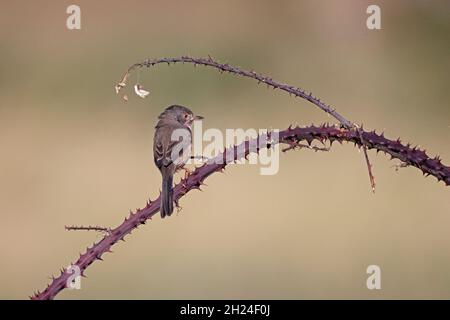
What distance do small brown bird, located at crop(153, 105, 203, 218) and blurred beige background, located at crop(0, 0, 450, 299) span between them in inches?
78.2

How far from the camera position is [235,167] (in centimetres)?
858

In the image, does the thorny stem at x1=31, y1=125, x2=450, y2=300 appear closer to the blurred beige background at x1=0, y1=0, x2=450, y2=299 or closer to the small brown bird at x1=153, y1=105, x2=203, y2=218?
the small brown bird at x1=153, y1=105, x2=203, y2=218

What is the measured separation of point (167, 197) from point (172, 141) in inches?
42.4

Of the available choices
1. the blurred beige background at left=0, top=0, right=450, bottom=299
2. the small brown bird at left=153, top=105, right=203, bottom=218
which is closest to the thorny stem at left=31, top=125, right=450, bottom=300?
the small brown bird at left=153, top=105, right=203, bottom=218

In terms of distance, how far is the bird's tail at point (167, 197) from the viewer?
2.74 metres

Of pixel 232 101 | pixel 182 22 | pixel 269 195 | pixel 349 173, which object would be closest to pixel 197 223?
pixel 269 195

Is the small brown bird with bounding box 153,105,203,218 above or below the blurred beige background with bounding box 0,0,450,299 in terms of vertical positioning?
below

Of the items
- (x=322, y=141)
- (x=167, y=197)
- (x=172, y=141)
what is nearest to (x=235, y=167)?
(x=172, y=141)

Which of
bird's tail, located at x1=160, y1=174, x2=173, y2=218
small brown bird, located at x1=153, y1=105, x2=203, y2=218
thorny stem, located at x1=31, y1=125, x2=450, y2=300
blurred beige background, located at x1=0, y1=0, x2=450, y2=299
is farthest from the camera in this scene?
blurred beige background, located at x1=0, y1=0, x2=450, y2=299

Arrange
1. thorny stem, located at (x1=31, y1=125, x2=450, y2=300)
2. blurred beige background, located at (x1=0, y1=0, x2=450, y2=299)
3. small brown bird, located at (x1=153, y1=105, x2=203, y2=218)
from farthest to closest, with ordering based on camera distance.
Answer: blurred beige background, located at (x1=0, y1=0, x2=450, y2=299), small brown bird, located at (x1=153, y1=105, x2=203, y2=218), thorny stem, located at (x1=31, y1=125, x2=450, y2=300)

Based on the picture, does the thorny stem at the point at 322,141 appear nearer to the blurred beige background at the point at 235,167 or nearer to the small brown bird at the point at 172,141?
the small brown bird at the point at 172,141

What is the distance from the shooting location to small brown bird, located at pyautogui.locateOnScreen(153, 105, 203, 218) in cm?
385

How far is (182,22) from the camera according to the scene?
1175 centimetres

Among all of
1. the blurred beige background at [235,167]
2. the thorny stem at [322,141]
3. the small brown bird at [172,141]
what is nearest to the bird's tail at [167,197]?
the small brown bird at [172,141]
